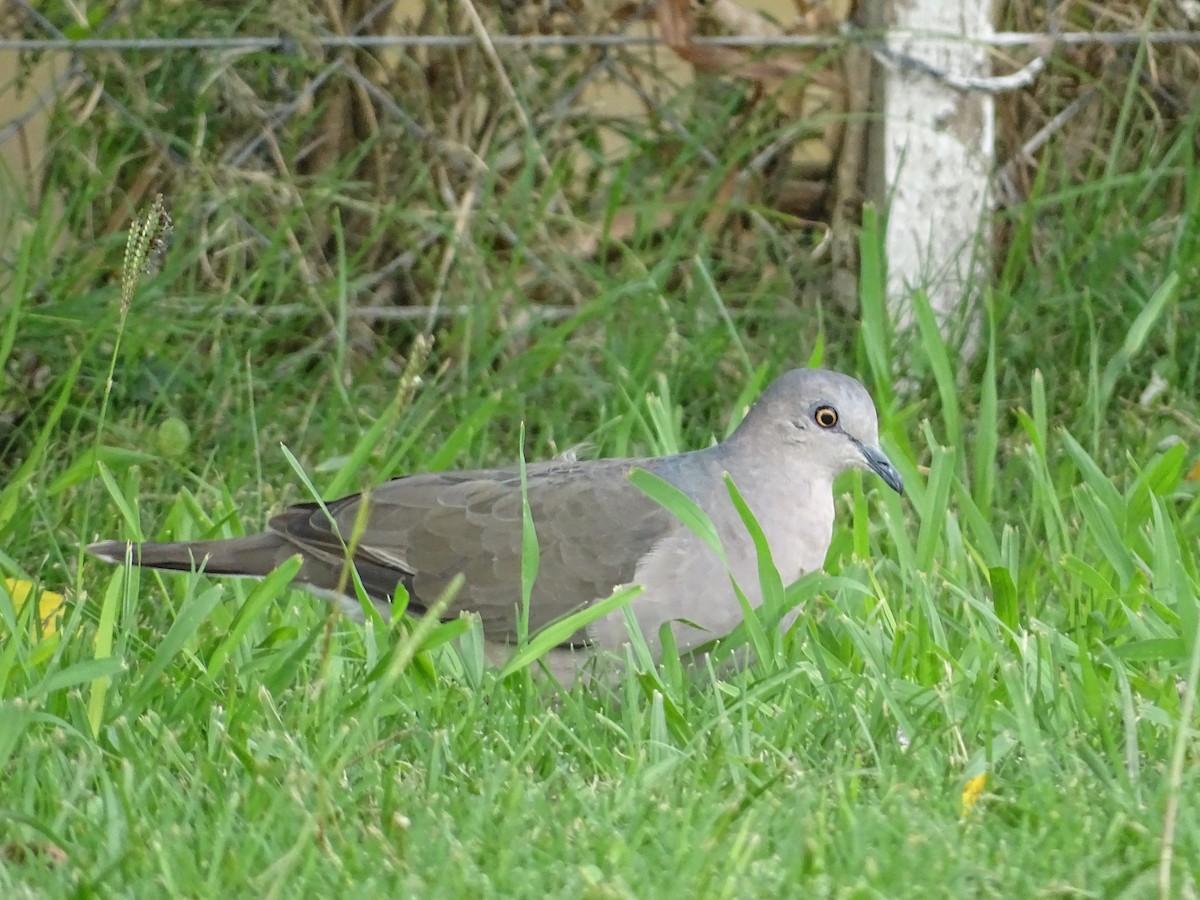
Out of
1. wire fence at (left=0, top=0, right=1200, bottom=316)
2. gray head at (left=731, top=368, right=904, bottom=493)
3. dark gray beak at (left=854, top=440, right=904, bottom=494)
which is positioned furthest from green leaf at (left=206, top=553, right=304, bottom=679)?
wire fence at (left=0, top=0, right=1200, bottom=316)

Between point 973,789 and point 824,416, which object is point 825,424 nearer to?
point 824,416

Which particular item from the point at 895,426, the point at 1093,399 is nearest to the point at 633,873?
the point at 895,426

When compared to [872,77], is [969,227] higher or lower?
lower

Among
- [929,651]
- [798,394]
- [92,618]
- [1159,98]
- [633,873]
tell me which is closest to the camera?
[633,873]

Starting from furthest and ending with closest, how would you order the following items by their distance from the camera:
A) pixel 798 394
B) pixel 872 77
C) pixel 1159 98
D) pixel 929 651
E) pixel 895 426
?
pixel 1159 98, pixel 872 77, pixel 895 426, pixel 798 394, pixel 929 651

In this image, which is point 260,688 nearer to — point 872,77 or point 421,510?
point 421,510

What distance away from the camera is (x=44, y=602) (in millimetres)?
3477

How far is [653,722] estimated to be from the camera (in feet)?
8.79

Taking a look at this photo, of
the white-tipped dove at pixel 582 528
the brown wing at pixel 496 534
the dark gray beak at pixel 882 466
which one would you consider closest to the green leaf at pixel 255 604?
the white-tipped dove at pixel 582 528

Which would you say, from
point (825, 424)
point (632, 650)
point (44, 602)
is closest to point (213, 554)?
point (44, 602)

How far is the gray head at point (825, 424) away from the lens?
11.6 feet

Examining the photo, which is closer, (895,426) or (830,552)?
(830,552)

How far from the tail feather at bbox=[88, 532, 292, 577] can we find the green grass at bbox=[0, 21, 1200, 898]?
A: 69 millimetres

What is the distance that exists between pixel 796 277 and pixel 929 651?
2.32 meters
